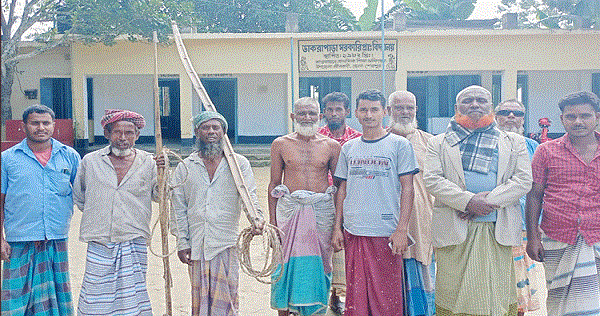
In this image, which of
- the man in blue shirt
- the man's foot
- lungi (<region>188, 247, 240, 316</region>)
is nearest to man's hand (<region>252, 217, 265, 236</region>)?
lungi (<region>188, 247, 240, 316</region>)

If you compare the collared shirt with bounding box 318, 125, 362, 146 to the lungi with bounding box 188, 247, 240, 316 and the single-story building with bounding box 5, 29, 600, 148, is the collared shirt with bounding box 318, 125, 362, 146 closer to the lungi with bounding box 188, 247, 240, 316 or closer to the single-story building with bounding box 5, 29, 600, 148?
the lungi with bounding box 188, 247, 240, 316

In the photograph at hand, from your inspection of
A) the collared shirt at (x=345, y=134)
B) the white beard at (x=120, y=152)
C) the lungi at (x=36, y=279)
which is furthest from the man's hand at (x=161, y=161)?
the collared shirt at (x=345, y=134)

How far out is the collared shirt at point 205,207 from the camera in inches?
143

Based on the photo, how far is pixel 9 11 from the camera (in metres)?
14.3

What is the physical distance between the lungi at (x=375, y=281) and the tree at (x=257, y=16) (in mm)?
17394

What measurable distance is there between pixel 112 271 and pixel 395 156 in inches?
78.0

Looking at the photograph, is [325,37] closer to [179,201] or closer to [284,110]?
[284,110]

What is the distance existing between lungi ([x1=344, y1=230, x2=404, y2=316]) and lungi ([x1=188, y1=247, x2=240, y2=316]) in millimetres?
796

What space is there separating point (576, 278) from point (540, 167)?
2.26 ft

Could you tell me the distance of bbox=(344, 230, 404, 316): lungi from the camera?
3.55m

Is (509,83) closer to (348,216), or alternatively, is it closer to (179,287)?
(179,287)

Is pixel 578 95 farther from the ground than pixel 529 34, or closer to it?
closer to it

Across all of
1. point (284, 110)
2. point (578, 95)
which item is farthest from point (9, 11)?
point (578, 95)

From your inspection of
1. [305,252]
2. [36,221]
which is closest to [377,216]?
[305,252]
